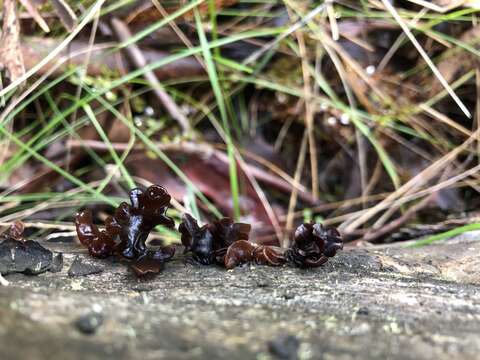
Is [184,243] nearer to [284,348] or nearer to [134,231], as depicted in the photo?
[134,231]

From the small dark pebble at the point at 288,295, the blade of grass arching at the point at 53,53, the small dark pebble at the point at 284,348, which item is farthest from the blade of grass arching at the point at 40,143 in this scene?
the small dark pebble at the point at 284,348

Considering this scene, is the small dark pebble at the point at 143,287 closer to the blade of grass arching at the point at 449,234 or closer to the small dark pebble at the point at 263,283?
the small dark pebble at the point at 263,283

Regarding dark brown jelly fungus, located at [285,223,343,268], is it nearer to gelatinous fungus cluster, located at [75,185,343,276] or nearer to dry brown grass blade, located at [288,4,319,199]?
gelatinous fungus cluster, located at [75,185,343,276]

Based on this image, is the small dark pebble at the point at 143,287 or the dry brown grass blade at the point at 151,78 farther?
the dry brown grass blade at the point at 151,78

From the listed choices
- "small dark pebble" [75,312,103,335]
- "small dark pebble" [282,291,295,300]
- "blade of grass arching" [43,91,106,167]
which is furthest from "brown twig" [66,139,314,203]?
"small dark pebble" [75,312,103,335]

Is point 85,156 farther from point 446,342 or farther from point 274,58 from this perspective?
point 446,342

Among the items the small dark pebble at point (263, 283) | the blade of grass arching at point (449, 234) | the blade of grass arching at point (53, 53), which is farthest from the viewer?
the blade of grass arching at point (53, 53)
